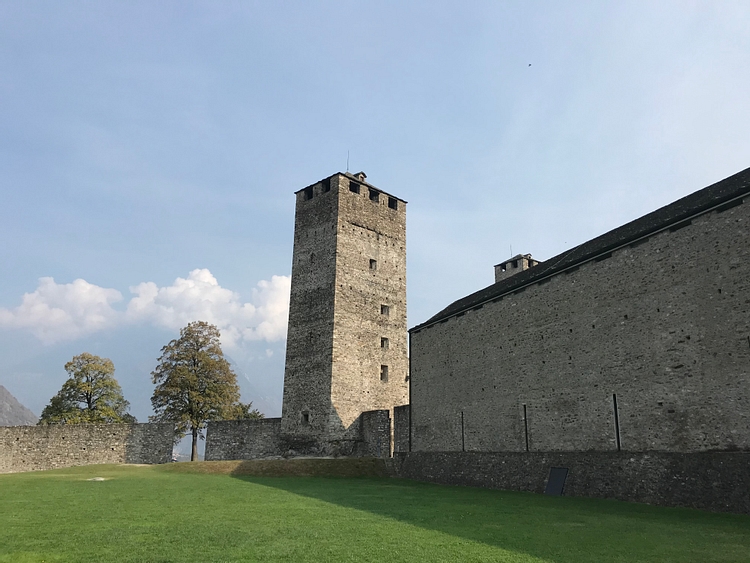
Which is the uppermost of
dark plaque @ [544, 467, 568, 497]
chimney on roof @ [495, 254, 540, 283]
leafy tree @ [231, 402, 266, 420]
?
chimney on roof @ [495, 254, 540, 283]

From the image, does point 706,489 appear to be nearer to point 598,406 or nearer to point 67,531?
point 598,406

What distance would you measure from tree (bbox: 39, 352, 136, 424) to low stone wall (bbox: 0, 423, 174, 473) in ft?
21.7

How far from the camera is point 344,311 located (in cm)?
3069

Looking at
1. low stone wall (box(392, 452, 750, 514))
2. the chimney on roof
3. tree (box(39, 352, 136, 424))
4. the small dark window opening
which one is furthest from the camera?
the chimney on roof

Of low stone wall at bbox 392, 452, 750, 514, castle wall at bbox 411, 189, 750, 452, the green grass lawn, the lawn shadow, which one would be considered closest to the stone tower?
castle wall at bbox 411, 189, 750, 452

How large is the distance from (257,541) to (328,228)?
24610mm

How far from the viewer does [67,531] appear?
29.8ft

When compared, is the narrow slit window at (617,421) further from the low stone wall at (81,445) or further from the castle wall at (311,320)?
the low stone wall at (81,445)

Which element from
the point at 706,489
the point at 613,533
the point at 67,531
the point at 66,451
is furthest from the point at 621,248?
the point at 66,451

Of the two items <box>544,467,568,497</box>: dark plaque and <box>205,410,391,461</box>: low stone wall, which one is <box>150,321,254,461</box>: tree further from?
<box>544,467,568,497</box>: dark plaque

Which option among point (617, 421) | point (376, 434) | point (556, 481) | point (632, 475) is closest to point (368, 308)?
point (376, 434)

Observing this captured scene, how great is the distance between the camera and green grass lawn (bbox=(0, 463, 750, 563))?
24.9 feet

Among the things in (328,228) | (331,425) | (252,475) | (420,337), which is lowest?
(252,475)

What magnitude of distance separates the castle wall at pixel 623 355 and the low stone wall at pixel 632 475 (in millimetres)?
322
